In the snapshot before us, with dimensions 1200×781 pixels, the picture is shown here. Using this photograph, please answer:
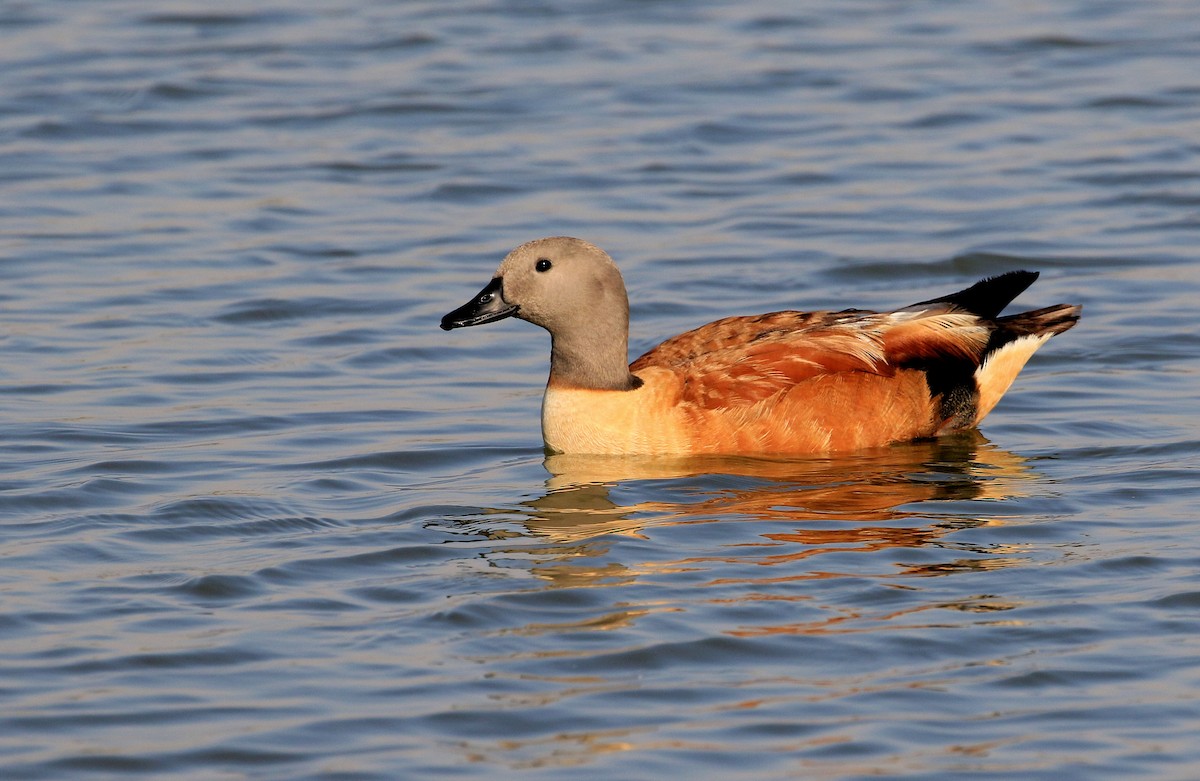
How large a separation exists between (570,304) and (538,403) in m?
1.27

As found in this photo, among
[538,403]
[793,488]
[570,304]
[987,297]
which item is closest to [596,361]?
[570,304]

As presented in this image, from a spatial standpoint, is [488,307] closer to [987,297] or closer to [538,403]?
[538,403]

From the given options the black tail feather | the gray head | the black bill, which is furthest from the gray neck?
the black tail feather

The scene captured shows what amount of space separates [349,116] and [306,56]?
7.38ft

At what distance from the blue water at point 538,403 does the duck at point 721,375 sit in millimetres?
204

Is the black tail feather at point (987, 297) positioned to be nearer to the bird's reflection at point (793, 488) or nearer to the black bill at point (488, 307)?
the bird's reflection at point (793, 488)

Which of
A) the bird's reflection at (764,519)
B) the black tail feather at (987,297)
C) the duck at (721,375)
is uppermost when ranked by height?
the black tail feather at (987,297)

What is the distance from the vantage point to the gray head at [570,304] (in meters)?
10.3

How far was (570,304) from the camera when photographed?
1031 centimetres

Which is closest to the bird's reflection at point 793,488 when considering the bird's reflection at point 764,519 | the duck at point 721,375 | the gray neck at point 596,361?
the bird's reflection at point 764,519

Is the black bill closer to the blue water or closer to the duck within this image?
the duck

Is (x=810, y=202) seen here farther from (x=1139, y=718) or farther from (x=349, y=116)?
(x=1139, y=718)

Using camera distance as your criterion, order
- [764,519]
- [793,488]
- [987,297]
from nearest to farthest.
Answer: [764,519] → [793,488] → [987,297]

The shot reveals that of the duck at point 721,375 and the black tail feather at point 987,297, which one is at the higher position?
the black tail feather at point 987,297
